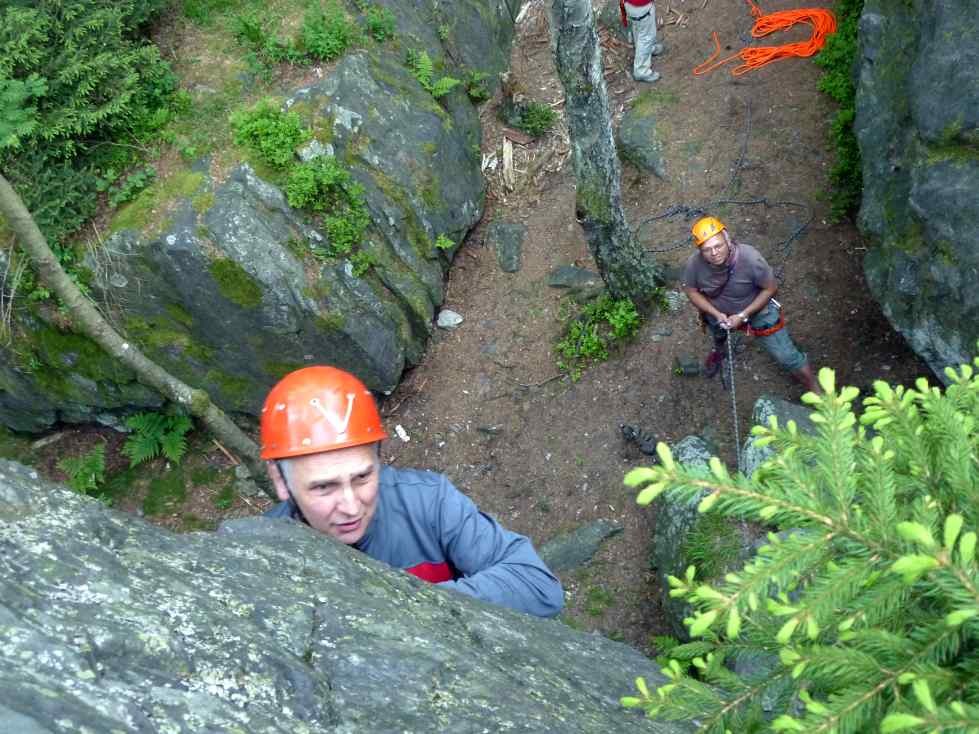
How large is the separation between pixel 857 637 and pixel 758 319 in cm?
608

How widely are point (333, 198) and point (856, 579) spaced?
26.0 feet

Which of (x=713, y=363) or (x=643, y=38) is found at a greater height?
(x=643, y=38)

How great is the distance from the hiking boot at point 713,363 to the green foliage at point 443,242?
342 cm

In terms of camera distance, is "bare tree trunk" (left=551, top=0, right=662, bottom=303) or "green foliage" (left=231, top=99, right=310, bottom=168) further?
"green foliage" (left=231, top=99, right=310, bottom=168)

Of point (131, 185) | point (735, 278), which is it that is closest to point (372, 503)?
point (735, 278)

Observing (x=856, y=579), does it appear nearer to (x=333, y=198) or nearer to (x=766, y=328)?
(x=766, y=328)

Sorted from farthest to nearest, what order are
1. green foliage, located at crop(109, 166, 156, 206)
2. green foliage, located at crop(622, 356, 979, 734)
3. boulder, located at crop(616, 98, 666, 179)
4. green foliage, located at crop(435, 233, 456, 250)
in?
boulder, located at crop(616, 98, 666, 179) < green foliage, located at crop(435, 233, 456, 250) < green foliage, located at crop(109, 166, 156, 206) < green foliage, located at crop(622, 356, 979, 734)

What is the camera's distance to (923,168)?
6.61 m

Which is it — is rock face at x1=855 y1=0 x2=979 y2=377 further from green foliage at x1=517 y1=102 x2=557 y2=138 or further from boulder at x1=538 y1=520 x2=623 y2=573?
green foliage at x1=517 y1=102 x2=557 y2=138

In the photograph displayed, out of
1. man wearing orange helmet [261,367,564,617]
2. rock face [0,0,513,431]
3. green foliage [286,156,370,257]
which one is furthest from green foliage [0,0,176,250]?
man wearing orange helmet [261,367,564,617]

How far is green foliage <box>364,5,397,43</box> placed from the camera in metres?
9.78

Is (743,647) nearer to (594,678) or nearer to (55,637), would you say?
(594,678)

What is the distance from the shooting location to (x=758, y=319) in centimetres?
756

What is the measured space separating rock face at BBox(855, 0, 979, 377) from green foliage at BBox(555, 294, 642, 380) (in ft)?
8.53
